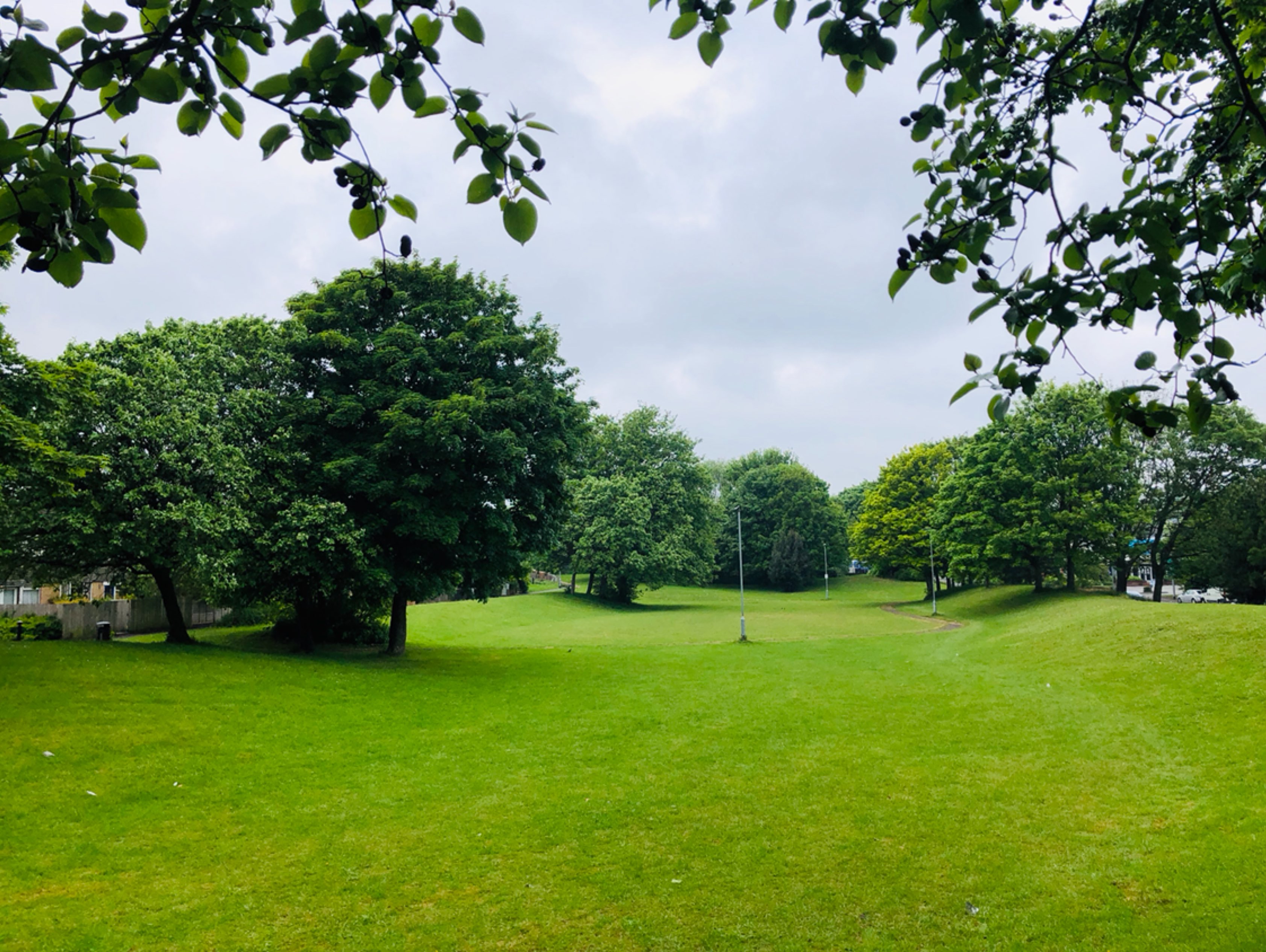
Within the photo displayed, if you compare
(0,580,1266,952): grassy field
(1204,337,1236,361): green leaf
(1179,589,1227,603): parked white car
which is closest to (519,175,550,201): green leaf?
(1204,337,1236,361): green leaf

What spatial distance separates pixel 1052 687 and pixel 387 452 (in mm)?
18116

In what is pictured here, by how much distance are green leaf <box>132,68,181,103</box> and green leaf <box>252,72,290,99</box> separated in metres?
0.19

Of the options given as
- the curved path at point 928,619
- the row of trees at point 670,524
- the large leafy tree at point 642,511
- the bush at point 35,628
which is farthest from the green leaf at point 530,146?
the large leafy tree at point 642,511

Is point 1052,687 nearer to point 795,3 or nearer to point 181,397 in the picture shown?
point 795,3

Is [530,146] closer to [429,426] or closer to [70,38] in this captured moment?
[70,38]

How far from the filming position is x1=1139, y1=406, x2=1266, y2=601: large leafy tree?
122 ft

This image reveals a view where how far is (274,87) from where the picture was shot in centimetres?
188

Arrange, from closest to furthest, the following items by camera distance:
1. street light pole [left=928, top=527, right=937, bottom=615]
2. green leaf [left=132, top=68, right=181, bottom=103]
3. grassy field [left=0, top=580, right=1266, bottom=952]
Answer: green leaf [left=132, top=68, right=181, bottom=103] < grassy field [left=0, top=580, right=1266, bottom=952] < street light pole [left=928, top=527, right=937, bottom=615]

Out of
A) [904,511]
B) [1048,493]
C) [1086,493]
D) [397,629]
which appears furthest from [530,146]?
[904,511]

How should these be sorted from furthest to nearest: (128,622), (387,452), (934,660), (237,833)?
(128,622) → (934,660) → (387,452) → (237,833)

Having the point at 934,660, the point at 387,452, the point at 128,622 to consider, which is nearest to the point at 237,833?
the point at 387,452

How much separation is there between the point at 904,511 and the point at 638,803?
162 ft

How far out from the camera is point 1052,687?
1741 centimetres

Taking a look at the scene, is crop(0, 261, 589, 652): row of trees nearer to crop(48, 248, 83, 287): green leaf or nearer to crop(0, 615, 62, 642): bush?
crop(0, 615, 62, 642): bush
